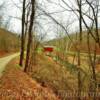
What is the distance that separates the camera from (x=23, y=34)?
22.1 m

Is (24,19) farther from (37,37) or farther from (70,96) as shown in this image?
(70,96)

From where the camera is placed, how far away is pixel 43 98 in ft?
34.0

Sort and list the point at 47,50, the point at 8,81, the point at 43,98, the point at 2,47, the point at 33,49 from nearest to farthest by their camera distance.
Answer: the point at 43,98 → the point at 8,81 → the point at 33,49 → the point at 2,47 → the point at 47,50

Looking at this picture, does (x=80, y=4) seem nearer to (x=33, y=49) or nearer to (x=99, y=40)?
(x=99, y=40)

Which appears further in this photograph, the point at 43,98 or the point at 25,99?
the point at 43,98

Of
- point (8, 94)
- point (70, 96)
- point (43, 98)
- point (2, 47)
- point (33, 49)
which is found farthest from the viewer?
point (2, 47)

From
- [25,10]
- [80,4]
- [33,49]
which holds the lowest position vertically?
[33,49]

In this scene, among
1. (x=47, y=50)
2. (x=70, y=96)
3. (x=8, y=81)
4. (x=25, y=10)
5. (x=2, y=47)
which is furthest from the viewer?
(x=47, y=50)

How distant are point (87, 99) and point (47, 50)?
50.6 metres

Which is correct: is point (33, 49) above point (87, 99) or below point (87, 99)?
above

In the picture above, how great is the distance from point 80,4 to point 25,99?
6149mm

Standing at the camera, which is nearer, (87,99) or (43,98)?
(43,98)

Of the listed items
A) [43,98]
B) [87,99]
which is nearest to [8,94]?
[43,98]

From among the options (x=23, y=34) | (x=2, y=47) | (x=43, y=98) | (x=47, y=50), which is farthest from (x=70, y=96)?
(x=47, y=50)
